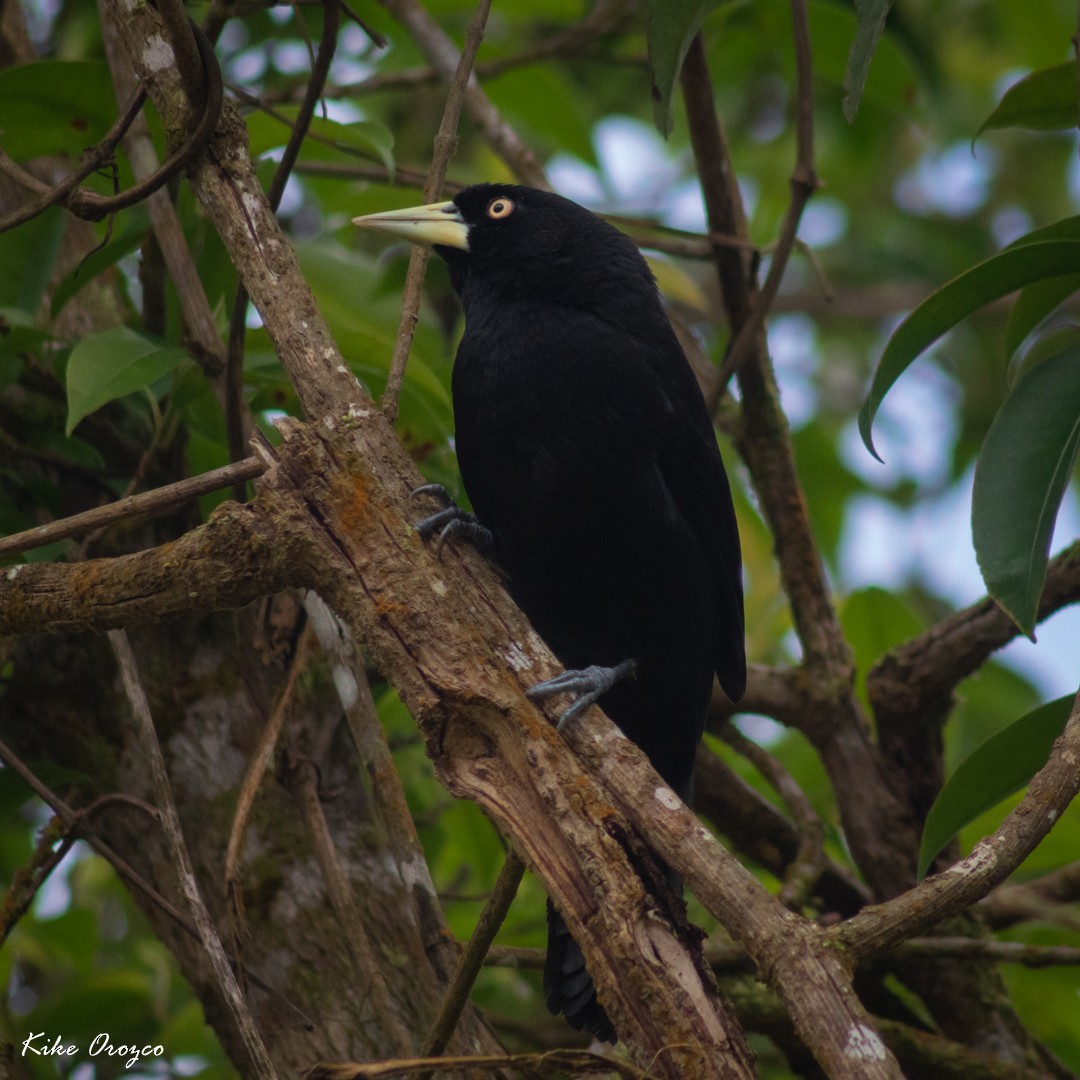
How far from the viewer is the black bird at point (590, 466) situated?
2.81m

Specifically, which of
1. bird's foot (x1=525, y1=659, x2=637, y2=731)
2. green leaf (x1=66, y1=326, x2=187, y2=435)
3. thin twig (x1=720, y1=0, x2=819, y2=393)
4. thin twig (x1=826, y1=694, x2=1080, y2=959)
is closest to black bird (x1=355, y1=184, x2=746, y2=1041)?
bird's foot (x1=525, y1=659, x2=637, y2=731)

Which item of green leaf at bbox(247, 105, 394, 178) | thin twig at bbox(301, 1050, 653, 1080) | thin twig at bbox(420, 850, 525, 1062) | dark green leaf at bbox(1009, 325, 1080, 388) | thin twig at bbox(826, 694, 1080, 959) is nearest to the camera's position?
thin twig at bbox(826, 694, 1080, 959)

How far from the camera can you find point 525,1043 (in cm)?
342

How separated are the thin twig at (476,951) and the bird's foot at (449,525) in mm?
519

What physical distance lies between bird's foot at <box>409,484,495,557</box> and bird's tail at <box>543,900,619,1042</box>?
0.82 meters

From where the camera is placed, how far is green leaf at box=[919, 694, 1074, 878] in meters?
2.33

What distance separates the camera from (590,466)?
9.20ft

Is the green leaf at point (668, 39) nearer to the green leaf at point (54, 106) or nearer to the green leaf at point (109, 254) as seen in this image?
the green leaf at point (109, 254)

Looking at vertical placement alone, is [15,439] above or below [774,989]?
above

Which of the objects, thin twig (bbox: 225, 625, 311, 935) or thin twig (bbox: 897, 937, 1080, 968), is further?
thin twig (bbox: 897, 937, 1080, 968)

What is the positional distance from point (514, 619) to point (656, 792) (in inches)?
15.4

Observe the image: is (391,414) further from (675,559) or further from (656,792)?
(675,559)

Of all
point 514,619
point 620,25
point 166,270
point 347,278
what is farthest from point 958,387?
point 514,619

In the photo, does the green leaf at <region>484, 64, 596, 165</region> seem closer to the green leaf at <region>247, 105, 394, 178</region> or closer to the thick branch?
the green leaf at <region>247, 105, 394, 178</region>
